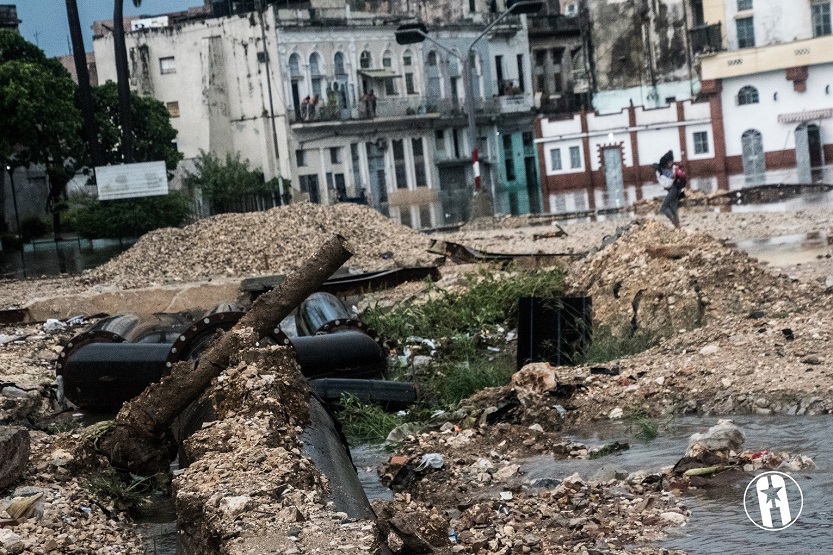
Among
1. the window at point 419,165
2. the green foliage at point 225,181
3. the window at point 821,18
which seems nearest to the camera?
the green foliage at point 225,181

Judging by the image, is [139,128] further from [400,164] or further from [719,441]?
[719,441]

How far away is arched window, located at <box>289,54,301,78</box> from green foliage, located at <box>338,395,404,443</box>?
166 feet

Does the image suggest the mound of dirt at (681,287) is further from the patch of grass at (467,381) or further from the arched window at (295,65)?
the arched window at (295,65)

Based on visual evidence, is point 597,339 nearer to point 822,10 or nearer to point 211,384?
point 211,384

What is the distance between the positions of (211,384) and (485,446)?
1.82 m

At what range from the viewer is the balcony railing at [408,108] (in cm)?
5816

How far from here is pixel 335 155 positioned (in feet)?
195

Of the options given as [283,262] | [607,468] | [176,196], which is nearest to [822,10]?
[176,196]

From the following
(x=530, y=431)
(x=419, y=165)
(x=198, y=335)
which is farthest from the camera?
(x=419, y=165)

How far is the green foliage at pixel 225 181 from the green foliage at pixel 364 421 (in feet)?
149

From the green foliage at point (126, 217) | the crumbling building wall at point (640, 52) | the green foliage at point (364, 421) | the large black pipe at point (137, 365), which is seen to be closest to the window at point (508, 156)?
the crumbling building wall at point (640, 52)

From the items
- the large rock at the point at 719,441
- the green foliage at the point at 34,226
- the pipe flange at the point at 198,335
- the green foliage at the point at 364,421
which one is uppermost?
the green foliage at the point at 34,226

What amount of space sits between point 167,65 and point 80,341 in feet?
162

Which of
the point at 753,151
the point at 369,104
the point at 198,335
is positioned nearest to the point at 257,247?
the point at 198,335
